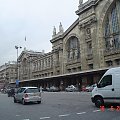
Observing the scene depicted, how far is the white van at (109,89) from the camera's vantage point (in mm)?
16234

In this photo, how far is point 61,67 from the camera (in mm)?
81938

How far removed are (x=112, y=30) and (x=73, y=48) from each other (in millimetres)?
18833

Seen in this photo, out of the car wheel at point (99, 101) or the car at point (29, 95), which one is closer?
the car wheel at point (99, 101)

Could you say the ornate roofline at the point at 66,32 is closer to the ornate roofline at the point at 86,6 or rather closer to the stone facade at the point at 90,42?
the stone facade at the point at 90,42

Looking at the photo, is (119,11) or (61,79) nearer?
(119,11)

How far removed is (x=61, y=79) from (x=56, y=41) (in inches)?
595

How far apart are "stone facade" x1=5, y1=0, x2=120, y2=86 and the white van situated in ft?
127

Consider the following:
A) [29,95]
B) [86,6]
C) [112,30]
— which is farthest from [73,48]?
[29,95]

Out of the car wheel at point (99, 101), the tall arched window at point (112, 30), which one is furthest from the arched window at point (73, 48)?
the car wheel at point (99, 101)

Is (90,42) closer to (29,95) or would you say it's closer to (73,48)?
(73,48)

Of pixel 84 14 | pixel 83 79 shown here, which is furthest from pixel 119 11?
pixel 83 79

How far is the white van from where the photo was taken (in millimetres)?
16234

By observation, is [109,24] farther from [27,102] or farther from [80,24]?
[27,102]

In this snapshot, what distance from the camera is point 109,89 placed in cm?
1659
